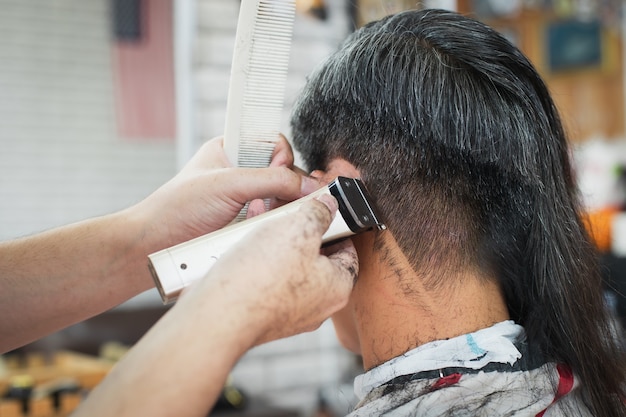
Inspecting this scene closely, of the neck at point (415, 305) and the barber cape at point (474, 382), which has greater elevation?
the neck at point (415, 305)

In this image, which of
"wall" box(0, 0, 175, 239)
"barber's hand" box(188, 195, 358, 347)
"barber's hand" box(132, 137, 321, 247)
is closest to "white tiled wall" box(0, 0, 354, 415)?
"wall" box(0, 0, 175, 239)

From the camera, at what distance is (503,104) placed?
1039 mm

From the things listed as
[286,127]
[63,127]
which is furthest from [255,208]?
[63,127]

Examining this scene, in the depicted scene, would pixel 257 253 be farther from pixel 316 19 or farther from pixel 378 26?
pixel 316 19

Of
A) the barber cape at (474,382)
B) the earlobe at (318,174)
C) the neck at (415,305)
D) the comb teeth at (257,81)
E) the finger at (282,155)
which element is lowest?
the barber cape at (474,382)

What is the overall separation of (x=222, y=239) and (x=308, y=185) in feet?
0.82

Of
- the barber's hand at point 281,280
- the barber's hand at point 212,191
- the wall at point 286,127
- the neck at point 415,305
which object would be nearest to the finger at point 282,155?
the barber's hand at point 212,191

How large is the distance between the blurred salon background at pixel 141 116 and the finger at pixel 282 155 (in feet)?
4.99

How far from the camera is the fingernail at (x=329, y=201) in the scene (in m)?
0.92

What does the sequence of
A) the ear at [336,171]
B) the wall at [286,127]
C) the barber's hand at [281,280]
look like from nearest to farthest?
the barber's hand at [281,280] → the ear at [336,171] → the wall at [286,127]

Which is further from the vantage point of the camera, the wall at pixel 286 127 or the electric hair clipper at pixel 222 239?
the wall at pixel 286 127

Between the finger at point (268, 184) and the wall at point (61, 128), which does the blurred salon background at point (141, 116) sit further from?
the finger at point (268, 184)

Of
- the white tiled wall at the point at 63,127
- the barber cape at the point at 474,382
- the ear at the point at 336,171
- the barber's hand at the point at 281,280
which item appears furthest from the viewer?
the white tiled wall at the point at 63,127

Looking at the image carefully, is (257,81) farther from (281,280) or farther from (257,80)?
(281,280)
